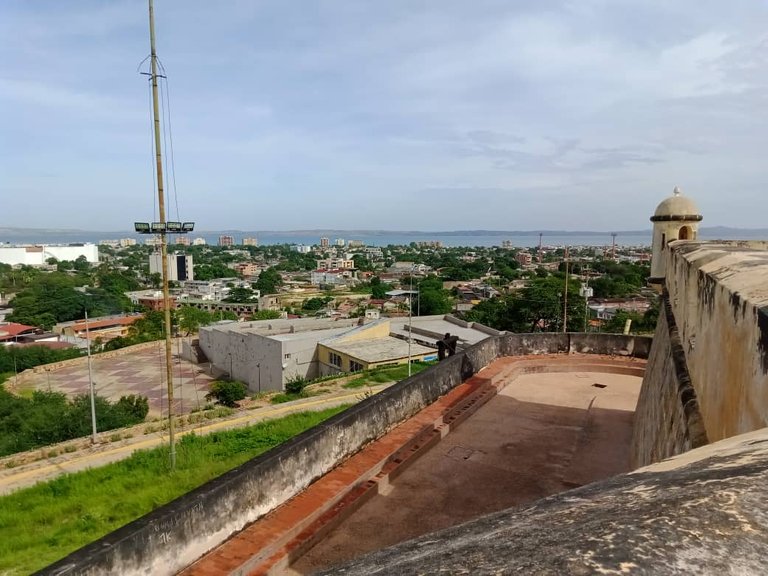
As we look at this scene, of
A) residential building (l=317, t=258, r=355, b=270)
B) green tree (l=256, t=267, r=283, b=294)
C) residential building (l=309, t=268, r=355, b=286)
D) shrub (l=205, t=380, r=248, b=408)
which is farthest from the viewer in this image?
residential building (l=317, t=258, r=355, b=270)

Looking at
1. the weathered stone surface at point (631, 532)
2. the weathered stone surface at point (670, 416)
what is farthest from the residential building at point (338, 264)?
the weathered stone surface at point (631, 532)

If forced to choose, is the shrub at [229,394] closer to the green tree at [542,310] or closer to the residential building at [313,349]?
the residential building at [313,349]

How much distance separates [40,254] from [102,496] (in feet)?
481

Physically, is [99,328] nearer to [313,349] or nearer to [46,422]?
[313,349]

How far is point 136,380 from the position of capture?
31.9 metres

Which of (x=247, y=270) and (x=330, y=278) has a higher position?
(x=247, y=270)

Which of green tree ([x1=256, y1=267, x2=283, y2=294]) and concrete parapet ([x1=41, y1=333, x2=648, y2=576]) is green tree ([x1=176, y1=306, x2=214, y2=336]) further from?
concrete parapet ([x1=41, y1=333, x2=648, y2=576])

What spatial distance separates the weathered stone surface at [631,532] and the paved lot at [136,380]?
26226 mm

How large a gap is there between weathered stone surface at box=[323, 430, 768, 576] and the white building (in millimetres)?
145442

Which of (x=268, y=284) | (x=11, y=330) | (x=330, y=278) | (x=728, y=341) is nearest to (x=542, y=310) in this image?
(x=728, y=341)

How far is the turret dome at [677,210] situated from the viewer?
909 centimetres

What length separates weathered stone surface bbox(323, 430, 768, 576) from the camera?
1025 mm

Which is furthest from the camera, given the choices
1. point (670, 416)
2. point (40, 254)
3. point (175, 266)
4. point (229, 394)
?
point (40, 254)

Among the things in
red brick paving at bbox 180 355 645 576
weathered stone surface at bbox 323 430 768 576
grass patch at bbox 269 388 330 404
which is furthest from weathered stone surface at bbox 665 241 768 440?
grass patch at bbox 269 388 330 404
